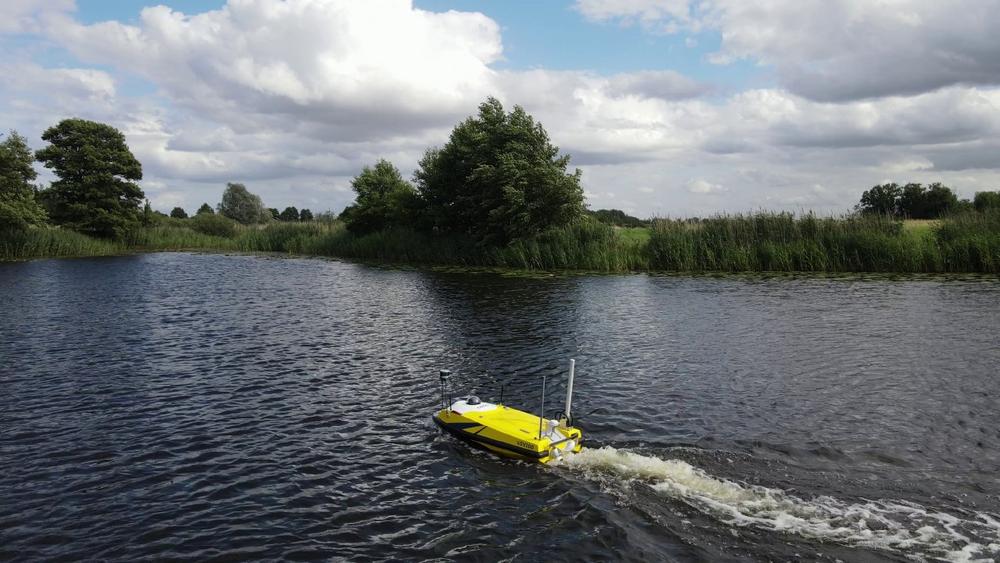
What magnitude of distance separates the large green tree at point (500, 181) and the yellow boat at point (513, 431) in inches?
1443

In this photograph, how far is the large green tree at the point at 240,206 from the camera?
134750mm

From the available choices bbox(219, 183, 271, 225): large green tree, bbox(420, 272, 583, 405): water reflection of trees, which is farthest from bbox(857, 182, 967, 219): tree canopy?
bbox(219, 183, 271, 225): large green tree

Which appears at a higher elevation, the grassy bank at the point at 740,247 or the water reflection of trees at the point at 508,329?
the grassy bank at the point at 740,247

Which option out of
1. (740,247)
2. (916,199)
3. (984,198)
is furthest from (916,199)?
(740,247)

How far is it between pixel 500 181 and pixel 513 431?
40.3 metres

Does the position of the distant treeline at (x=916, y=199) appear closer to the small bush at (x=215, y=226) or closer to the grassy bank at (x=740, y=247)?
the grassy bank at (x=740, y=247)

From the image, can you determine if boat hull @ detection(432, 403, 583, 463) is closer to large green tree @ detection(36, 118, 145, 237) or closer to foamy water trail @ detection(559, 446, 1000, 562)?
foamy water trail @ detection(559, 446, 1000, 562)

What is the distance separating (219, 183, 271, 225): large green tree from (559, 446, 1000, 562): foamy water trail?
13611cm

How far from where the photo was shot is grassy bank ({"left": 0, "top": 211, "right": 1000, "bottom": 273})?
124ft

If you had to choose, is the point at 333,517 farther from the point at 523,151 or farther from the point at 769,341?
the point at 523,151

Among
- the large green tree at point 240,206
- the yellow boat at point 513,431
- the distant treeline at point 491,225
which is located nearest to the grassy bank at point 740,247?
the distant treeline at point 491,225

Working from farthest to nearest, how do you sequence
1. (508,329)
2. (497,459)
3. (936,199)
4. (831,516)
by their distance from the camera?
(936,199) → (508,329) → (497,459) → (831,516)

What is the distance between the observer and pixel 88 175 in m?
68.1

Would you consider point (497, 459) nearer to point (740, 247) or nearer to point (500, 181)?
point (740, 247)
